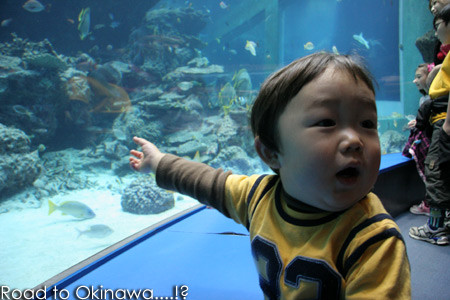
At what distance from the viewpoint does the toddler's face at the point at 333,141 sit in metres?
0.51

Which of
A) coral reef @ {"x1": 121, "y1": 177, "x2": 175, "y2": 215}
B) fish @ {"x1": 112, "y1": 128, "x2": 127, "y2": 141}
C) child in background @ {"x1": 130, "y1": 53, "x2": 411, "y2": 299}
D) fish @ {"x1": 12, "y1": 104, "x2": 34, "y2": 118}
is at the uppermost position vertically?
fish @ {"x1": 12, "y1": 104, "x2": 34, "y2": 118}

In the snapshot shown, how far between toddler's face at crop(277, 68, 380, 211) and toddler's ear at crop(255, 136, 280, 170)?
0.09m

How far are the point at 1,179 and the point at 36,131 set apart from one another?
2.51m

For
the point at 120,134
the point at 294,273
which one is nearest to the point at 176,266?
the point at 294,273

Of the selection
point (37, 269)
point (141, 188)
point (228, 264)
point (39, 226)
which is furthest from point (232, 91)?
point (228, 264)

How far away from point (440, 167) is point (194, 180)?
5.80 feet

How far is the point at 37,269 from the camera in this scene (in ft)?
9.07

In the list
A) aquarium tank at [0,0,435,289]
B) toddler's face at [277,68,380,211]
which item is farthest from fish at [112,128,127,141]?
toddler's face at [277,68,380,211]

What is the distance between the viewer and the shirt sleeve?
0.84 m

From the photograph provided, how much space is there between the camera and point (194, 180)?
862mm

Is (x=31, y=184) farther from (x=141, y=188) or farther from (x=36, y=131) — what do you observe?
(x=141, y=188)

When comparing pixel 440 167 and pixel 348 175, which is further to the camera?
pixel 440 167

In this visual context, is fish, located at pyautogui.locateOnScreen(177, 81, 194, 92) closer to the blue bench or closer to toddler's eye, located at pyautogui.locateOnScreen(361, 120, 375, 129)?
the blue bench

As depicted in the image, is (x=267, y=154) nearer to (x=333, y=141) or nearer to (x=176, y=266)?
(x=333, y=141)
